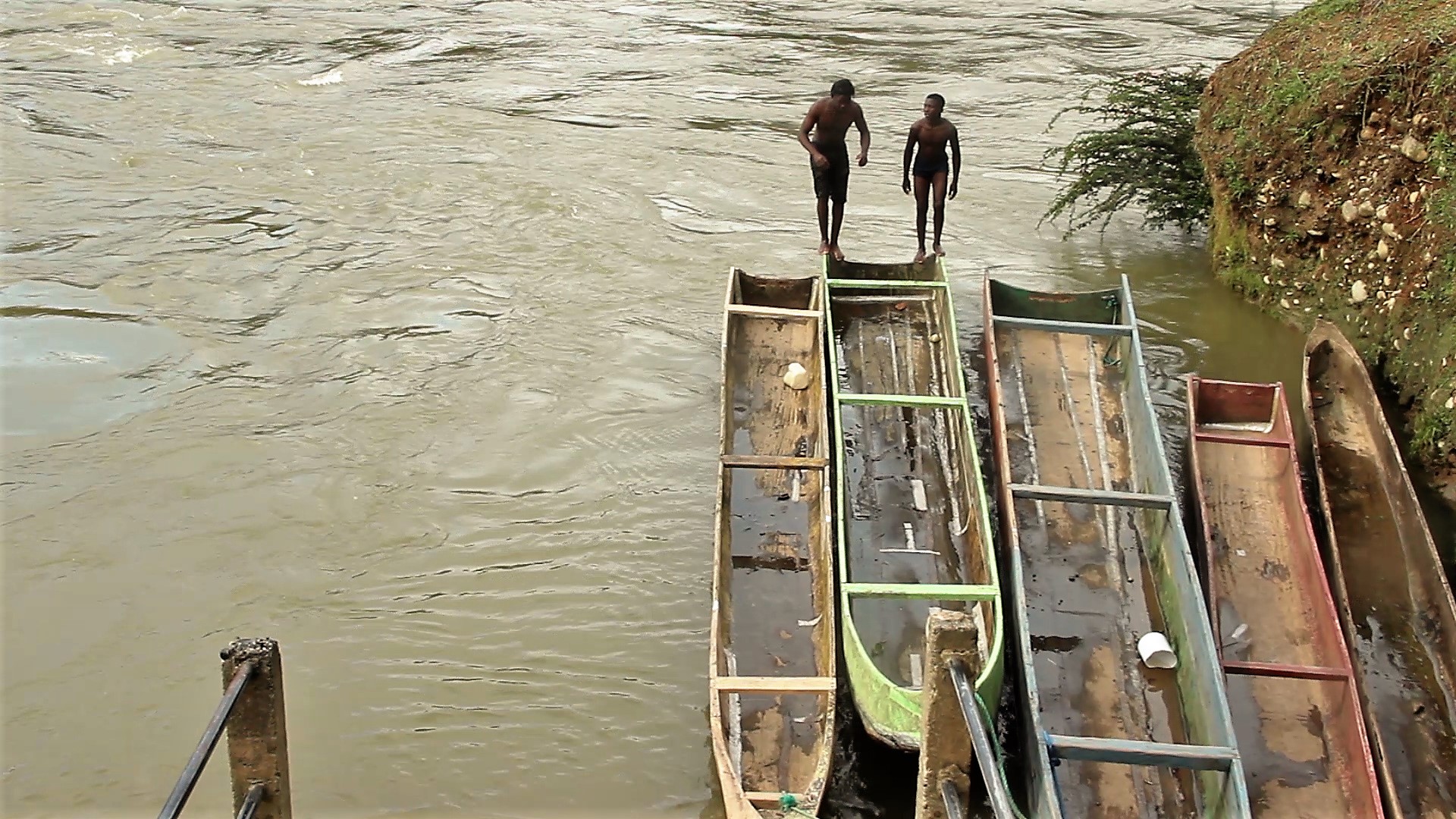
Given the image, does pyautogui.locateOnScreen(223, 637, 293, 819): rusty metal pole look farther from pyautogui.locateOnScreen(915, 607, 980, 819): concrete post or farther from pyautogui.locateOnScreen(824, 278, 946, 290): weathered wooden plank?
pyautogui.locateOnScreen(824, 278, 946, 290): weathered wooden plank

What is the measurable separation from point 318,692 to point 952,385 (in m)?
4.60

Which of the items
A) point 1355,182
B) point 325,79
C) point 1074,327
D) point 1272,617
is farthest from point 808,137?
point 325,79

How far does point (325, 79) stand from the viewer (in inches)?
709

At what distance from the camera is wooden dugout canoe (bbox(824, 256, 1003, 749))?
5969 millimetres

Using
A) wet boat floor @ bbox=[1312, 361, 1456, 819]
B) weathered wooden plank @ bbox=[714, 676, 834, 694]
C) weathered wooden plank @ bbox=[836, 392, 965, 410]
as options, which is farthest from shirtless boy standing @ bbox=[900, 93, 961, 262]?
weathered wooden plank @ bbox=[714, 676, 834, 694]

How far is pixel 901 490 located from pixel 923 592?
1735 millimetres

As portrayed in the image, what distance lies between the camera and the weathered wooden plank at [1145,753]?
5.31 m

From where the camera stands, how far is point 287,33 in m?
20.2

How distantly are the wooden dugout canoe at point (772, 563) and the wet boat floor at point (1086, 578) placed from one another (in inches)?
47.0

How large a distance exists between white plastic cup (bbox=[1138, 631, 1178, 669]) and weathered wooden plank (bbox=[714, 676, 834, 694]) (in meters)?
1.72

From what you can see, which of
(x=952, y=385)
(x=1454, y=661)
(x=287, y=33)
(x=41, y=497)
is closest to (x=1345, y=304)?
(x=952, y=385)

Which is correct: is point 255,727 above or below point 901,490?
above

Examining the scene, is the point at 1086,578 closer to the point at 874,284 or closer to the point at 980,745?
the point at 874,284

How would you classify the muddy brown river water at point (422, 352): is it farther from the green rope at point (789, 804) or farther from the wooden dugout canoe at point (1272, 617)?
the wooden dugout canoe at point (1272, 617)
